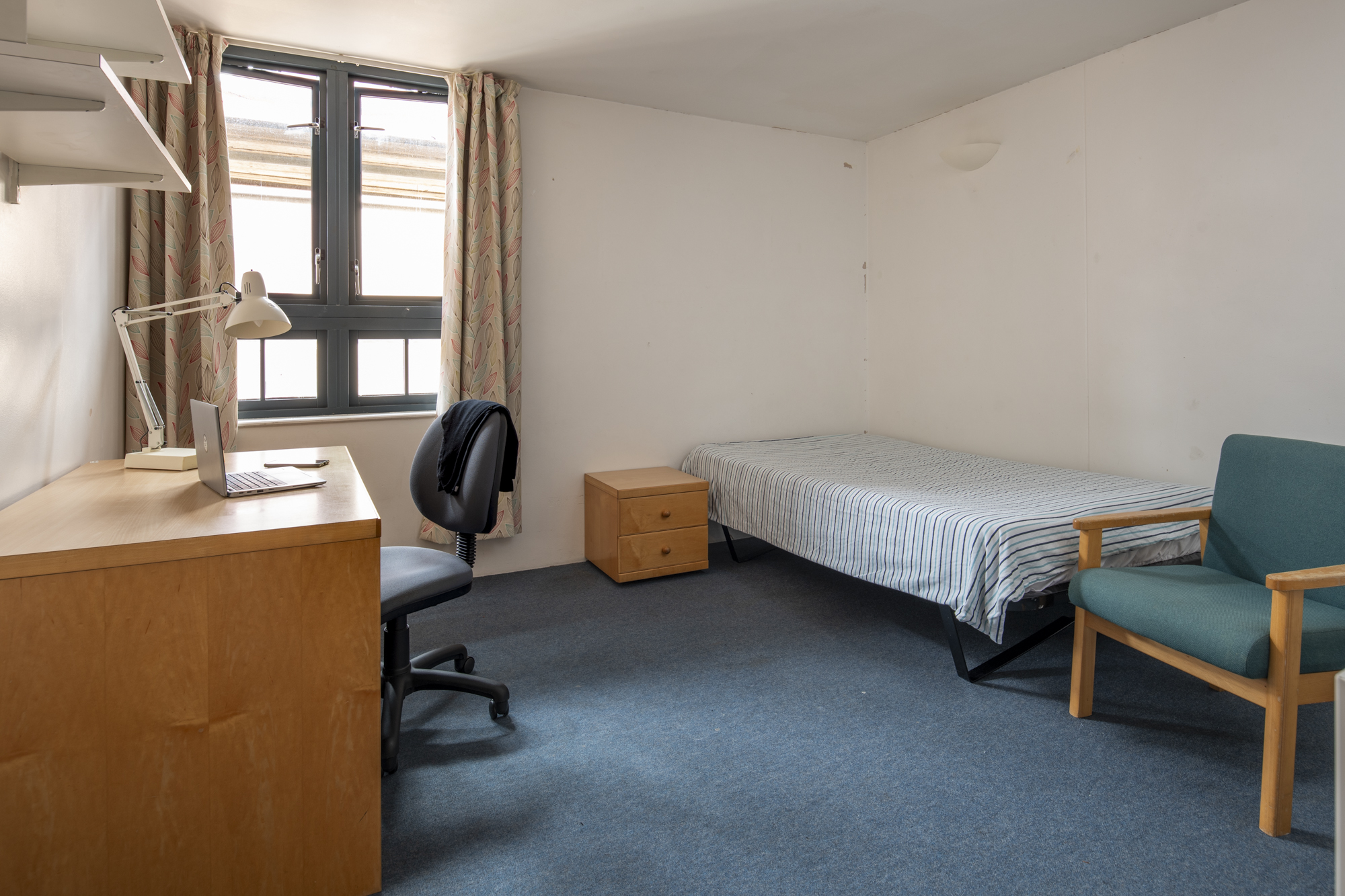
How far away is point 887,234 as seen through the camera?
4504mm

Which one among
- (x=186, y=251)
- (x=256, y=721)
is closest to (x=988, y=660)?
(x=256, y=721)

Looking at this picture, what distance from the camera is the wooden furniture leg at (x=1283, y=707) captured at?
166cm

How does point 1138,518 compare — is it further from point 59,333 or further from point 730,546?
point 59,333

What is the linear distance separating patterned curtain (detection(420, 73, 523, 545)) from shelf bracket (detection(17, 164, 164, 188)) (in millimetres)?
1514

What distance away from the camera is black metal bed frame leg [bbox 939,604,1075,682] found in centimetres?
249

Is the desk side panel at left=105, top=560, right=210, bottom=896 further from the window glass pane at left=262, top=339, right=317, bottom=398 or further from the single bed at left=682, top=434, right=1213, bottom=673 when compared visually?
the window glass pane at left=262, top=339, right=317, bottom=398

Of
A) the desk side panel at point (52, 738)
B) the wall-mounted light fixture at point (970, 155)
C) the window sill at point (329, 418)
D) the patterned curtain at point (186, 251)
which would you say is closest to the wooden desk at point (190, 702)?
the desk side panel at point (52, 738)

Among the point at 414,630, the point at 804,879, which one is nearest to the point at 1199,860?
the point at 804,879

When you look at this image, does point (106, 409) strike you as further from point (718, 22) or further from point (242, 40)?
point (718, 22)

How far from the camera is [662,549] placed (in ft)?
11.8

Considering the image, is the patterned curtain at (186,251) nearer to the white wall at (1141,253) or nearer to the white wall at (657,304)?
the white wall at (657,304)

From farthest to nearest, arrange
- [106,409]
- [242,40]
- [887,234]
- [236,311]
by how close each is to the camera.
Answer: [887,234] < [242,40] < [106,409] < [236,311]

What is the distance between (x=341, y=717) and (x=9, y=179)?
4.77 ft

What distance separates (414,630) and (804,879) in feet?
6.39
